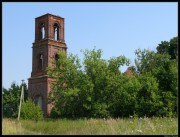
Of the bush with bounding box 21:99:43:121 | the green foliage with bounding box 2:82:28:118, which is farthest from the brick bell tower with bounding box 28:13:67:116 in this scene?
the bush with bounding box 21:99:43:121

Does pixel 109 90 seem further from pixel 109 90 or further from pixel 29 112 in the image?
pixel 29 112

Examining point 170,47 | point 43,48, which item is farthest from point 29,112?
point 170,47

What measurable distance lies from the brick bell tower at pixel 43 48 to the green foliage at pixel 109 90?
13.5 metres

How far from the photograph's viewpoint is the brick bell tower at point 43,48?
42625mm

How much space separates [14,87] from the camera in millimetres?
64750

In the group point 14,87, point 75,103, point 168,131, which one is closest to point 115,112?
point 75,103

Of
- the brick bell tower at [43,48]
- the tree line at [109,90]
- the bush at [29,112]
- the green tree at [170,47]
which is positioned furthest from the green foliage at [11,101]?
the tree line at [109,90]

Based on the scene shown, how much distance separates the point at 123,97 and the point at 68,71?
5.23 m

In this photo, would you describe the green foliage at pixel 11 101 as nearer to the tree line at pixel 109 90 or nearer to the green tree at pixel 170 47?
the green tree at pixel 170 47

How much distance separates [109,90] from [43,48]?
18.9 metres

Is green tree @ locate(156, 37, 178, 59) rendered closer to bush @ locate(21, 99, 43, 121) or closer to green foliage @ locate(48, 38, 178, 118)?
green foliage @ locate(48, 38, 178, 118)

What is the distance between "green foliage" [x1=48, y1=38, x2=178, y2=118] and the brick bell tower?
1349cm

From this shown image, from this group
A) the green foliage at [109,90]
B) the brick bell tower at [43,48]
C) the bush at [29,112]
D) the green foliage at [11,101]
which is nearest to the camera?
the green foliage at [109,90]

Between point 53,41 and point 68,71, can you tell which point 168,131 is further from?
point 53,41
